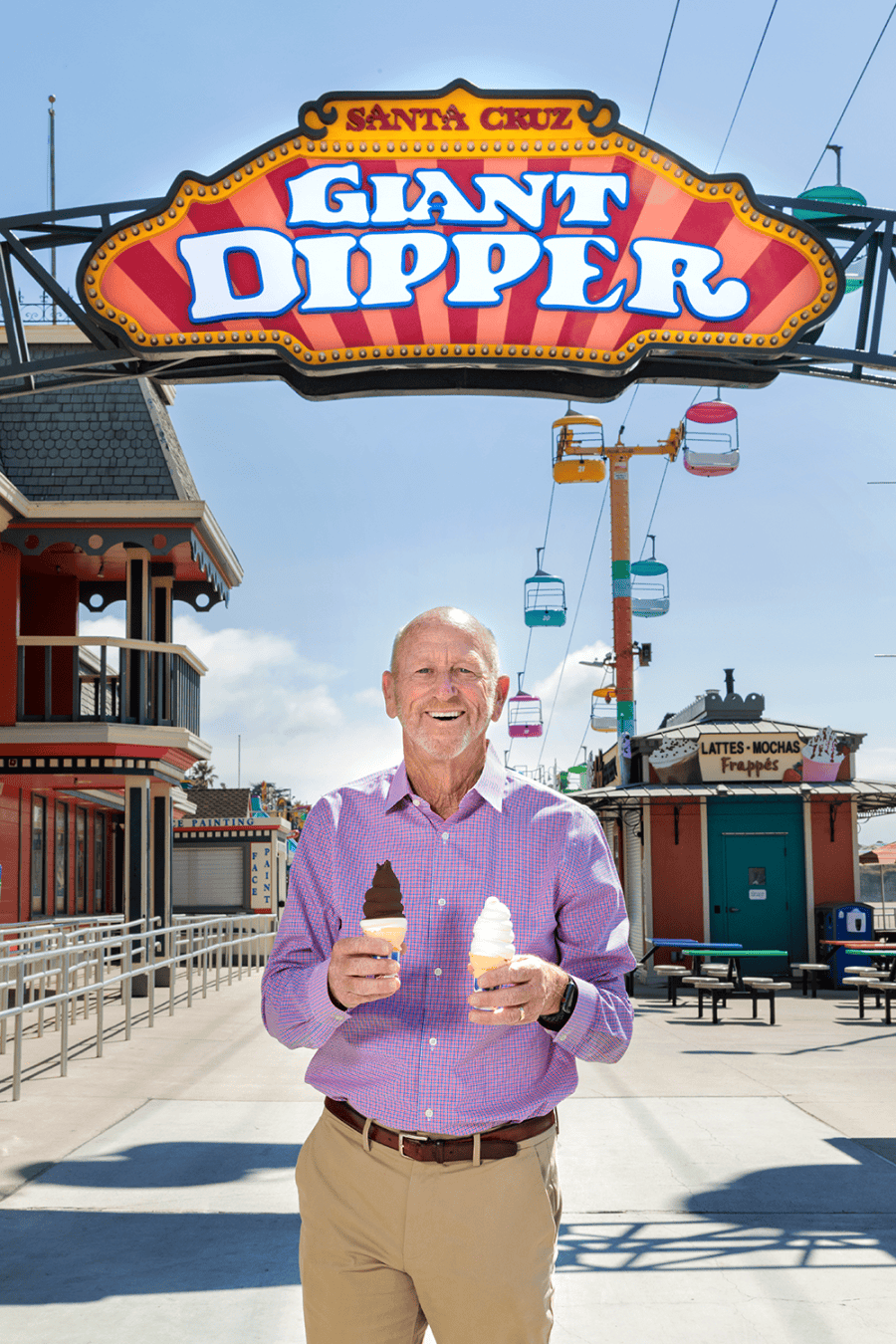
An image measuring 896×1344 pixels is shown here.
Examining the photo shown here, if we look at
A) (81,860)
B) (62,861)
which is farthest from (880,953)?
(81,860)

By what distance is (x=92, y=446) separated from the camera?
19.4 m

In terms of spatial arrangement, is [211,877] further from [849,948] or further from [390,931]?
A: [390,931]

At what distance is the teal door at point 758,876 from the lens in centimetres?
2227

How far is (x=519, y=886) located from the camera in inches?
118

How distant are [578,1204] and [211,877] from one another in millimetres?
36526

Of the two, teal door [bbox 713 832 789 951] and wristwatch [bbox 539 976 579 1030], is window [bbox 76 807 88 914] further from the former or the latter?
wristwatch [bbox 539 976 579 1030]

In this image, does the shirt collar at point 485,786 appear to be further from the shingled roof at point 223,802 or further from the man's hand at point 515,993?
the shingled roof at point 223,802

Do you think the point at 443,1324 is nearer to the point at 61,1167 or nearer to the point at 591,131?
the point at 61,1167

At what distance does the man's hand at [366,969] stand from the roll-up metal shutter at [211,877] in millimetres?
39699

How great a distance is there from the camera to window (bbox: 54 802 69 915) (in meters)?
25.2

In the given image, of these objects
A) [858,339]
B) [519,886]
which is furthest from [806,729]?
[519,886]

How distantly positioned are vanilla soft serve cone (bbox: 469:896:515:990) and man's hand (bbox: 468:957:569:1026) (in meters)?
0.02

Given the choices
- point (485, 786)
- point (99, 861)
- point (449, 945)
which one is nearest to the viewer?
point (449, 945)

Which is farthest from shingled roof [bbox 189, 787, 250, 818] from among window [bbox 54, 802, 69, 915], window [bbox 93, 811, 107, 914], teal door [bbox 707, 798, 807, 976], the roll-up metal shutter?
teal door [bbox 707, 798, 807, 976]
